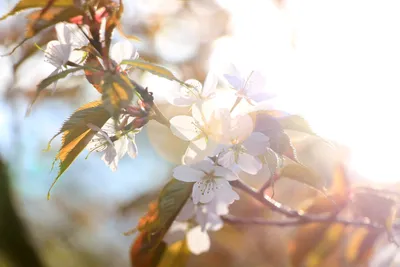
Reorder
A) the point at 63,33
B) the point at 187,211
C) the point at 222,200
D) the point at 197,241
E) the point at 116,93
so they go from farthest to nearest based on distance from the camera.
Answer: the point at 197,241
the point at 187,211
the point at 222,200
the point at 63,33
the point at 116,93

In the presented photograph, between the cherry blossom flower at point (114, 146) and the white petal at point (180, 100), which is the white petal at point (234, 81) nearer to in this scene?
the white petal at point (180, 100)

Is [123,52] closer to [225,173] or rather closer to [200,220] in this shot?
[225,173]

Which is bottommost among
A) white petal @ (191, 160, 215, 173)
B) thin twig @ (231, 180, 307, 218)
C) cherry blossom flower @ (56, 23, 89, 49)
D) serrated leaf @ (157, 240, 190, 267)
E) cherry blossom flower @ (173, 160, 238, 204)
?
serrated leaf @ (157, 240, 190, 267)

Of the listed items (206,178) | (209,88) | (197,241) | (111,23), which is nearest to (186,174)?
(206,178)

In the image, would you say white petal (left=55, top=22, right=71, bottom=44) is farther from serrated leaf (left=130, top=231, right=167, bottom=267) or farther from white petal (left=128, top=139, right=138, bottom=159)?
serrated leaf (left=130, top=231, right=167, bottom=267)

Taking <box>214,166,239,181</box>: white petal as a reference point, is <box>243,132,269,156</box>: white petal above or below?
above

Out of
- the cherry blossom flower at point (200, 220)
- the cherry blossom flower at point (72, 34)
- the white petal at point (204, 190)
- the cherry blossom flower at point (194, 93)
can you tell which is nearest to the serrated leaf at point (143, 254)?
the cherry blossom flower at point (200, 220)

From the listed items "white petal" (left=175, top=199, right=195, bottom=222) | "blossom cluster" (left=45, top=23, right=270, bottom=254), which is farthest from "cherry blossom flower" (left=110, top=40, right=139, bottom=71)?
"white petal" (left=175, top=199, right=195, bottom=222)

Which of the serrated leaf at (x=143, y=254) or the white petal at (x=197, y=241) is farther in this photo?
the white petal at (x=197, y=241)
